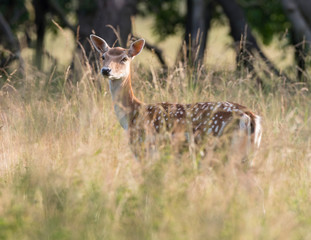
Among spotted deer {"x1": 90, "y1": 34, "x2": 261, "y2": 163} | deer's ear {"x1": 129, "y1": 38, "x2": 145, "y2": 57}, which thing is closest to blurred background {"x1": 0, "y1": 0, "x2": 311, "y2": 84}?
deer's ear {"x1": 129, "y1": 38, "x2": 145, "y2": 57}

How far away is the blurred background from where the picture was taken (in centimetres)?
929

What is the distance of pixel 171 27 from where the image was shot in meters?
15.2

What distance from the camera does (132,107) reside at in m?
6.02

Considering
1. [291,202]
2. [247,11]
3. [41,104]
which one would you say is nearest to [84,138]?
[41,104]

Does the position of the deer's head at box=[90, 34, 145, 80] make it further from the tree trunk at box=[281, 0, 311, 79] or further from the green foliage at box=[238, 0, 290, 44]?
the green foliage at box=[238, 0, 290, 44]

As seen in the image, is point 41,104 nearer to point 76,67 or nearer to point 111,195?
point 76,67

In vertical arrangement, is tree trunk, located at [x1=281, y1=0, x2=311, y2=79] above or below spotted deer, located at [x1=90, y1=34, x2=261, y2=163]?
above

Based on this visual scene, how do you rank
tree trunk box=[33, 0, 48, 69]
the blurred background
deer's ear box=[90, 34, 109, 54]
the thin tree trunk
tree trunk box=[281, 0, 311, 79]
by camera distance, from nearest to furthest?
1. deer's ear box=[90, 34, 109, 54]
2. the blurred background
3. the thin tree trunk
4. tree trunk box=[281, 0, 311, 79]
5. tree trunk box=[33, 0, 48, 69]

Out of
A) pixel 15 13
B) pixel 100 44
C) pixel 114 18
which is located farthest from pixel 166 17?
pixel 100 44

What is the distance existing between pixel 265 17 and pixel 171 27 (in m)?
2.32

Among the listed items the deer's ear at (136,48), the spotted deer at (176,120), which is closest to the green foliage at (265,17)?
the deer's ear at (136,48)

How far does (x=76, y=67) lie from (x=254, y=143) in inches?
163

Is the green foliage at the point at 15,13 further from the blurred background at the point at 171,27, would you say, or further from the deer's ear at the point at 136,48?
the deer's ear at the point at 136,48

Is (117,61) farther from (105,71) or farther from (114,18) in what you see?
(114,18)
